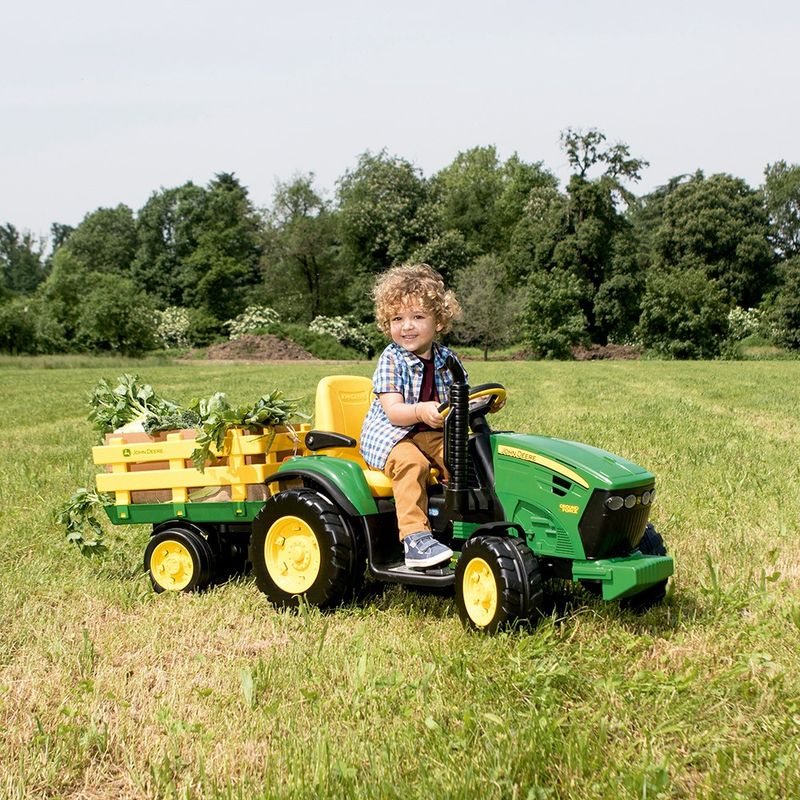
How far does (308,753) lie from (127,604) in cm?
218

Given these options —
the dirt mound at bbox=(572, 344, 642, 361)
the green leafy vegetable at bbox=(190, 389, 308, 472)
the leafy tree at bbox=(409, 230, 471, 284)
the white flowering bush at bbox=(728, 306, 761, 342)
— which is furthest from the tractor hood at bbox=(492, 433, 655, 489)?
the leafy tree at bbox=(409, 230, 471, 284)

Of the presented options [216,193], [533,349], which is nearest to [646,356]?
[533,349]

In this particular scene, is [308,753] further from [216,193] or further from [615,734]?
[216,193]

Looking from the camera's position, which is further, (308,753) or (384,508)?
(384,508)

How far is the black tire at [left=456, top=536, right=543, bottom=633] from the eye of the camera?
3.80 metres

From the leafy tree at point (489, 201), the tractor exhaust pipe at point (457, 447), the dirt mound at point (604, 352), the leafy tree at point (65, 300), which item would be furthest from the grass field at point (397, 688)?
the leafy tree at point (489, 201)

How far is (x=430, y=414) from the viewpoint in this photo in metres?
4.33

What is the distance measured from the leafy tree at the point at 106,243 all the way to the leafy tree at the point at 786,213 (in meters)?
49.8

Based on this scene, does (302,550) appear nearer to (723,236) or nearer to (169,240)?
(723,236)

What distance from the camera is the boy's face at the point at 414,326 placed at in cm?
463

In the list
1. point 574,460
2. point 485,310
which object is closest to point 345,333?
point 485,310

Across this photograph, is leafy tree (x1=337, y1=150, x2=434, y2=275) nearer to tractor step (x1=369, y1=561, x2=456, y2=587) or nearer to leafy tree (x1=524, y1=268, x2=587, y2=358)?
leafy tree (x1=524, y1=268, x2=587, y2=358)

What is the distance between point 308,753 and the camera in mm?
2938

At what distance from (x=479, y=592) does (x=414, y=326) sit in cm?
140
